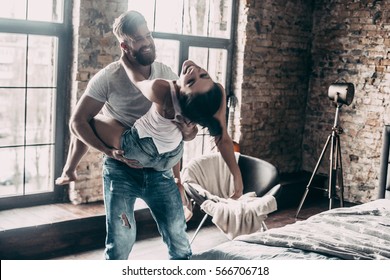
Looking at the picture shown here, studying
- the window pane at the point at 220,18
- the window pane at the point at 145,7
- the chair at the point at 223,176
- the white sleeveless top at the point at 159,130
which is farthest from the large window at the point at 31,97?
the white sleeveless top at the point at 159,130

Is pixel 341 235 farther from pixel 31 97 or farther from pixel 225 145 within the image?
pixel 31 97

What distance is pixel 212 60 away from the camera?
602 centimetres

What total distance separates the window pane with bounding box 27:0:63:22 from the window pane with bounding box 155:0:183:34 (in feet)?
3.22

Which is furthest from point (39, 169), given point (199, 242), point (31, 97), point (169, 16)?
point (169, 16)

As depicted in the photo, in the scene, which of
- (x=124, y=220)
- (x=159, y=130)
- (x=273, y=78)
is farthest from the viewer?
(x=273, y=78)

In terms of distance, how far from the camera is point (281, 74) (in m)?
6.52

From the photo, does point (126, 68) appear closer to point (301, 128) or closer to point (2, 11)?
point (2, 11)

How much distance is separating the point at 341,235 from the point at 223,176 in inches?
66.6

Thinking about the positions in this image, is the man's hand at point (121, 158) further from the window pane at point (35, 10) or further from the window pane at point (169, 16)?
the window pane at point (169, 16)

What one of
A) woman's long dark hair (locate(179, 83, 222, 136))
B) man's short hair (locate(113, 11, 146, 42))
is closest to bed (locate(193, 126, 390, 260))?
woman's long dark hair (locate(179, 83, 222, 136))

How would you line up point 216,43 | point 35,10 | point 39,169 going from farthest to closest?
point 216,43
point 39,169
point 35,10

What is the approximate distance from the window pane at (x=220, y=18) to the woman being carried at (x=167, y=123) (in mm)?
3319

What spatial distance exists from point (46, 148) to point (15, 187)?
395mm

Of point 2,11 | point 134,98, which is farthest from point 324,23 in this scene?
point 134,98
